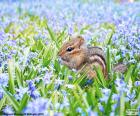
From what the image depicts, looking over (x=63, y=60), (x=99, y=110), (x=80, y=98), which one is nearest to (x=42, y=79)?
(x=80, y=98)

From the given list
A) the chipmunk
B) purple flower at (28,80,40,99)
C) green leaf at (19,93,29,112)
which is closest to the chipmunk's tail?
the chipmunk

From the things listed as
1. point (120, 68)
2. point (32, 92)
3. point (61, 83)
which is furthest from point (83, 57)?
point (32, 92)

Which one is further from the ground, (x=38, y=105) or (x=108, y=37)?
(x=108, y=37)

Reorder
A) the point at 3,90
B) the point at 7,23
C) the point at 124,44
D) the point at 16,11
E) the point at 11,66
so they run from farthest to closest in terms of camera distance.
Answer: the point at 16,11
the point at 7,23
the point at 124,44
the point at 11,66
the point at 3,90

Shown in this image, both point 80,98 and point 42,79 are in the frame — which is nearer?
point 80,98

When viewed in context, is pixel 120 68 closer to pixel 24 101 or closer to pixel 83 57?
pixel 83 57

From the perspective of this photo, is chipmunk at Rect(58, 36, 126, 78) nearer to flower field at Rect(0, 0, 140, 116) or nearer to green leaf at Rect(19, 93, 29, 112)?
flower field at Rect(0, 0, 140, 116)

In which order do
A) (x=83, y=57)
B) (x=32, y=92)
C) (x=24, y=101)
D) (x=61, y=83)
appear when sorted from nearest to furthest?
(x=24, y=101) → (x=32, y=92) → (x=61, y=83) → (x=83, y=57)

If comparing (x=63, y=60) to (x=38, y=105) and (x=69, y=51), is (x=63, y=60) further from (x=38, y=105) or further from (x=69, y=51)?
(x=38, y=105)

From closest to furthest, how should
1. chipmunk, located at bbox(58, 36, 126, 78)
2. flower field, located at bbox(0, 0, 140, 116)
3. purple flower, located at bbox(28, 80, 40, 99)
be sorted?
flower field, located at bbox(0, 0, 140, 116) < purple flower, located at bbox(28, 80, 40, 99) < chipmunk, located at bbox(58, 36, 126, 78)
